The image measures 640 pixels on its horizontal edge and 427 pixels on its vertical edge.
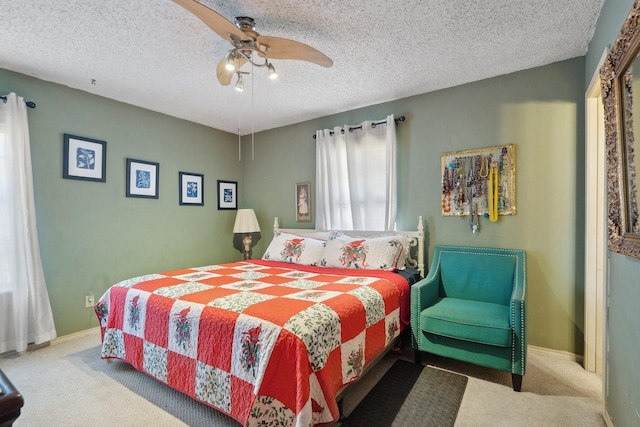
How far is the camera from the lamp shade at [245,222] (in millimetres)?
4188

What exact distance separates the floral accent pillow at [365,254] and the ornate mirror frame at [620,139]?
5.01ft

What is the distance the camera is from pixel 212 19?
1633 millimetres

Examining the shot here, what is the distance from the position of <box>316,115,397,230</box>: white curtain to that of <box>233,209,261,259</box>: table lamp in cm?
101

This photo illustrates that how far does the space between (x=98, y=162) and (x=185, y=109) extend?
110 centimetres

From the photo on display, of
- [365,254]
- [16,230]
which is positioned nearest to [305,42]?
[365,254]

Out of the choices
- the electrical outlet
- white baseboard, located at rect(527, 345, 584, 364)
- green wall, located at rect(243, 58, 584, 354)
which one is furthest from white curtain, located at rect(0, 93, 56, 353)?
white baseboard, located at rect(527, 345, 584, 364)

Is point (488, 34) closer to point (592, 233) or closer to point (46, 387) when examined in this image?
point (592, 233)

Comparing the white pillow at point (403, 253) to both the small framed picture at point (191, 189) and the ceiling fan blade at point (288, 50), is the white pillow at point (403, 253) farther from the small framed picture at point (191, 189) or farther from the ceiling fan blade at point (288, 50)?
the small framed picture at point (191, 189)

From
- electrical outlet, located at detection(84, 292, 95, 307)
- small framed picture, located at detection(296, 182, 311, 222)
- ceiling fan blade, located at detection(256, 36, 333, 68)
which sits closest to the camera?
ceiling fan blade, located at detection(256, 36, 333, 68)

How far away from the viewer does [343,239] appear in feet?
10.6

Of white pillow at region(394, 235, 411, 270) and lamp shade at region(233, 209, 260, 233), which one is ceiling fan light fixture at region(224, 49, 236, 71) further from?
lamp shade at region(233, 209, 260, 233)

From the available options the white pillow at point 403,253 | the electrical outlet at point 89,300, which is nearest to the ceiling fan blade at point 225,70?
the white pillow at point 403,253

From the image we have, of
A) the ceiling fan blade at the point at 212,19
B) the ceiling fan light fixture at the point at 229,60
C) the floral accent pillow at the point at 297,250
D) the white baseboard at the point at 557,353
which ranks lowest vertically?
the white baseboard at the point at 557,353

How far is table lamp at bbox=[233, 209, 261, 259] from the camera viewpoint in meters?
4.20
